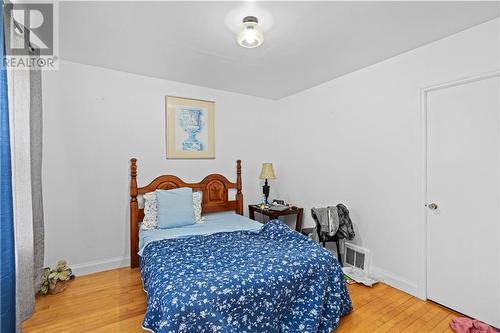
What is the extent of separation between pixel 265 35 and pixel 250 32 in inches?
11.3

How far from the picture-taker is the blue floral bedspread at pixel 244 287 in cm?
145

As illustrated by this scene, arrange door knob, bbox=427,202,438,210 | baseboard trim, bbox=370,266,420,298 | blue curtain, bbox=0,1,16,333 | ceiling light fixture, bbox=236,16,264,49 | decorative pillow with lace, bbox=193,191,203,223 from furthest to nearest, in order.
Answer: decorative pillow with lace, bbox=193,191,203,223 < baseboard trim, bbox=370,266,420,298 < door knob, bbox=427,202,438,210 < ceiling light fixture, bbox=236,16,264,49 < blue curtain, bbox=0,1,16,333

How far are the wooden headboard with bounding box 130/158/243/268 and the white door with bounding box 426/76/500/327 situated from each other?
8.15 feet

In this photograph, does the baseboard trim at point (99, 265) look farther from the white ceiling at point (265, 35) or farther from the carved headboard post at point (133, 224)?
the white ceiling at point (265, 35)

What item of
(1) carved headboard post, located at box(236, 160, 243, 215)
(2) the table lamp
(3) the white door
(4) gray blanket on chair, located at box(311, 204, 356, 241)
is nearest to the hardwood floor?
(3) the white door

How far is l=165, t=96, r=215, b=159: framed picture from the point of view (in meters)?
3.42

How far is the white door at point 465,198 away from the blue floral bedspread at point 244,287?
1.04 metres

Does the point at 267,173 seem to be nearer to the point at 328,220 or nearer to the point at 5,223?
the point at 328,220

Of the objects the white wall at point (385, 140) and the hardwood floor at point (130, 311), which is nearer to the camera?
the hardwood floor at point (130, 311)

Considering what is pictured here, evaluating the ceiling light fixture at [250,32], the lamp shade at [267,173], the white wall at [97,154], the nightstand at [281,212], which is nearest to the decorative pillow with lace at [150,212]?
the white wall at [97,154]

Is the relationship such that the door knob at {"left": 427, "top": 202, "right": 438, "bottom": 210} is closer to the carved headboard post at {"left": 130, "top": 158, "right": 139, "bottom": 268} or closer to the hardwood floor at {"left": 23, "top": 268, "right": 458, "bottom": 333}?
the hardwood floor at {"left": 23, "top": 268, "right": 458, "bottom": 333}

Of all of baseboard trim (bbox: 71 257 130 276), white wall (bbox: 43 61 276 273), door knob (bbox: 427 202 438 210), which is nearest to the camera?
door knob (bbox: 427 202 438 210)

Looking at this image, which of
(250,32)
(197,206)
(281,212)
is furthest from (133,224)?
(250,32)

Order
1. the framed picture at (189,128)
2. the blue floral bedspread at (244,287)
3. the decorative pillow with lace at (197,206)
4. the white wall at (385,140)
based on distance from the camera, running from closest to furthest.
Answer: the blue floral bedspread at (244,287)
the white wall at (385,140)
the decorative pillow with lace at (197,206)
the framed picture at (189,128)
